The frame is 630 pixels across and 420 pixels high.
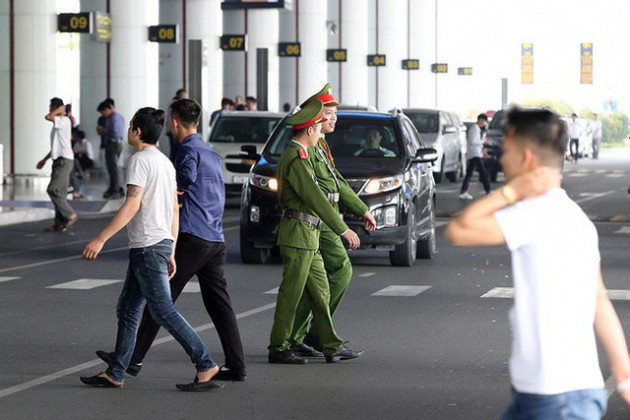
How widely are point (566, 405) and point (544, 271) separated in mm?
405

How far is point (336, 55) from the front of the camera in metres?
62.0

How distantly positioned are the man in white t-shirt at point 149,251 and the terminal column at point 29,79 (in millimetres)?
26051

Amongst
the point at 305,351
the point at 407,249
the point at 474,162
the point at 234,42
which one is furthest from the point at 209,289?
the point at 234,42

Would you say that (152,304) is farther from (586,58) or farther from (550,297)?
(586,58)

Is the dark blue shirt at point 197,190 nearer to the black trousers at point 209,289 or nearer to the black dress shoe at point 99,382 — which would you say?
the black trousers at point 209,289

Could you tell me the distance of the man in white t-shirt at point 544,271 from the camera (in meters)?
5.02

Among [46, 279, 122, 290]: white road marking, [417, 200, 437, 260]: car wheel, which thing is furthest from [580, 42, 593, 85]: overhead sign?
[46, 279, 122, 290]: white road marking

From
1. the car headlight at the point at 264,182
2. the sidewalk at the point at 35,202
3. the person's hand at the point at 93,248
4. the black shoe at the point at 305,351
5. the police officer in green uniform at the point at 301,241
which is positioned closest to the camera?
the person's hand at the point at 93,248

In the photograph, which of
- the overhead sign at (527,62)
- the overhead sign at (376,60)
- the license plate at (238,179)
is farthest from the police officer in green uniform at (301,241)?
the overhead sign at (527,62)

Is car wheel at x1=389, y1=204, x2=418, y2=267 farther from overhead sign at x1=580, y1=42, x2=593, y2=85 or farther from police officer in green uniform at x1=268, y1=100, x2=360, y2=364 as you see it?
overhead sign at x1=580, y1=42, x2=593, y2=85

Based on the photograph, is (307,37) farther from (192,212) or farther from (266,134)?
(192,212)

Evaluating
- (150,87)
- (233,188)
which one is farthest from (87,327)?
(150,87)

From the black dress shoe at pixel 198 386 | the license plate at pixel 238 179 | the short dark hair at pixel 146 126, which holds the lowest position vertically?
the black dress shoe at pixel 198 386

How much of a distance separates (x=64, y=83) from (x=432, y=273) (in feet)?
129
